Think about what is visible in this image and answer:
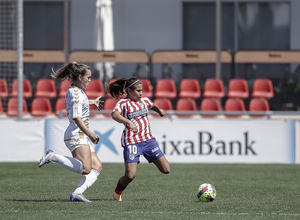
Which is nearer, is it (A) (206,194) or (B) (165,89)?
(A) (206,194)

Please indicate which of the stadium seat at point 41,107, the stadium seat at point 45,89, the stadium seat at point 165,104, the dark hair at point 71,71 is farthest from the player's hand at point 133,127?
the stadium seat at point 45,89

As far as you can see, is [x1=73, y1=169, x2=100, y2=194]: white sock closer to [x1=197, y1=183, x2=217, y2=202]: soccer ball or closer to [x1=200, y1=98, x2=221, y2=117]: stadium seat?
[x1=197, y1=183, x2=217, y2=202]: soccer ball

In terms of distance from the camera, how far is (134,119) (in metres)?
7.06

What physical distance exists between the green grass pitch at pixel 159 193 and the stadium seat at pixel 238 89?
3.38m

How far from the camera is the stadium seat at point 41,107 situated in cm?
1473

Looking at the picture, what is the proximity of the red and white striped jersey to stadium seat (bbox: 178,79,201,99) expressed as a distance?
807 centimetres

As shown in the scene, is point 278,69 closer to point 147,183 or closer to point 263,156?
point 263,156

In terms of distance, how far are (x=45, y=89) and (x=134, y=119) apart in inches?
343

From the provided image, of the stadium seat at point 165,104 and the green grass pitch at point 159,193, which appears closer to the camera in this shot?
the green grass pitch at point 159,193

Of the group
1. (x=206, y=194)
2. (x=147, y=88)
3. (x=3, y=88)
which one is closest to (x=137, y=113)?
(x=206, y=194)

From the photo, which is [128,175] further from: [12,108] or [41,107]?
[12,108]

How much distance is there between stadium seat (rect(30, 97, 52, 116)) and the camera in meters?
14.7

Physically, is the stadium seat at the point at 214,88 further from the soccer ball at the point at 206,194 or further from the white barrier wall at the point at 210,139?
the soccer ball at the point at 206,194

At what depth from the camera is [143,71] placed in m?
15.8
